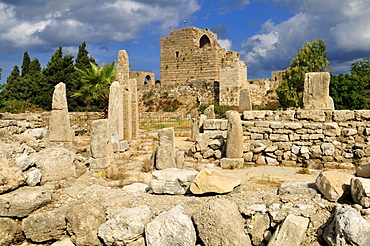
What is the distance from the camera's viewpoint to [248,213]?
3.98 meters

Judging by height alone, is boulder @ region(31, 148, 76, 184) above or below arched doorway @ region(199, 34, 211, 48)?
below

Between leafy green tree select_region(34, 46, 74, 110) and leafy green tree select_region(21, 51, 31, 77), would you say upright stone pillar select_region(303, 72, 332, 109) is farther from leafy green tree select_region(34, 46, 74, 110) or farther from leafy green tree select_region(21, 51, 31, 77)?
leafy green tree select_region(21, 51, 31, 77)

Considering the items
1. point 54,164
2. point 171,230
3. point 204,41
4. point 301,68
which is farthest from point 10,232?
point 204,41

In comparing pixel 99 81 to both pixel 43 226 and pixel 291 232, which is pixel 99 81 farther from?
pixel 291 232

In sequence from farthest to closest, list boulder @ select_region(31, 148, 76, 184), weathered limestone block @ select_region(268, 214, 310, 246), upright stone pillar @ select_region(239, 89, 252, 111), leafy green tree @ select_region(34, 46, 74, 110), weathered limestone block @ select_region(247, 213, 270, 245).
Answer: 1. leafy green tree @ select_region(34, 46, 74, 110)
2. upright stone pillar @ select_region(239, 89, 252, 111)
3. boulder @ select_region(31, 148, 76, 184)
4. weathered limestone block @ select_region(247, 213, 270, 245)
5. weathered limestone block @ select_region(268, 214, 310, 246)

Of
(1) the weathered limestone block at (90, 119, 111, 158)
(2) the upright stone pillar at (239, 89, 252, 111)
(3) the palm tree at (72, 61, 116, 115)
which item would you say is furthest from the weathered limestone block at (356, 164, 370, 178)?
(3) the palm tree at (72, 61, 116, 115)

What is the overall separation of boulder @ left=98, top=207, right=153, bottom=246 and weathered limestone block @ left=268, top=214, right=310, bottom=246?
1.59m

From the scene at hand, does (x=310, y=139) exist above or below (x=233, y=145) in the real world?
above

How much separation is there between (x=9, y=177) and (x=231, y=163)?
5496mm

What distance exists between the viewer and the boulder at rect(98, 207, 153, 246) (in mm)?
4016

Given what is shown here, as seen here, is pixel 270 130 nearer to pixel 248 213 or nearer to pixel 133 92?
pixel 248 213

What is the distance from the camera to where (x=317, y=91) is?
9.36 meters

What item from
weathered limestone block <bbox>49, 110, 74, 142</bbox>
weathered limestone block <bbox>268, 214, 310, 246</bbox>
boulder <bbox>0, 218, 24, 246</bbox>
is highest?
weathered limestone block <bbox>49, 110, 74, 142</bbox>

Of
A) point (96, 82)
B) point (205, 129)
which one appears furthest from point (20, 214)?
point (96, 82)
